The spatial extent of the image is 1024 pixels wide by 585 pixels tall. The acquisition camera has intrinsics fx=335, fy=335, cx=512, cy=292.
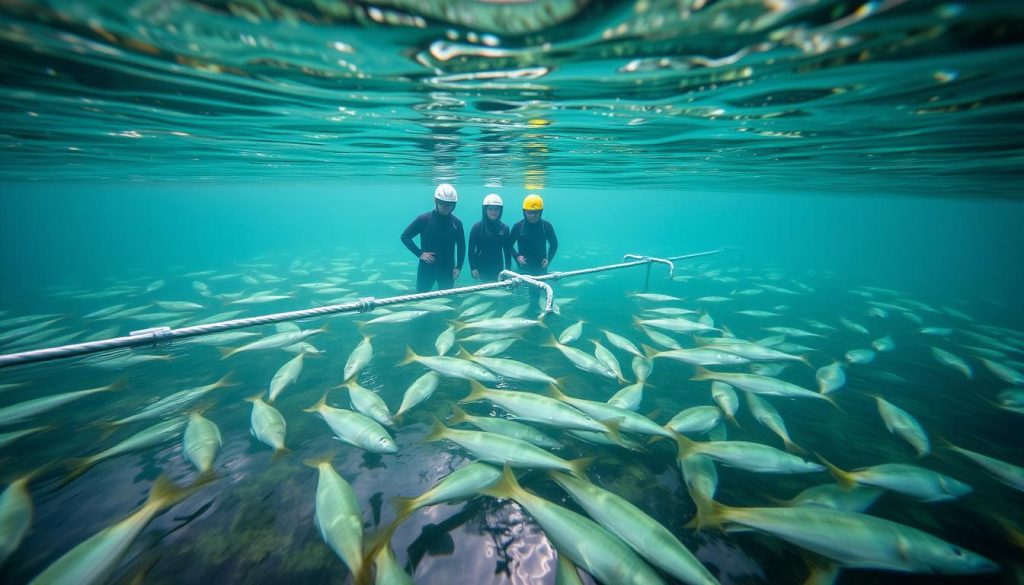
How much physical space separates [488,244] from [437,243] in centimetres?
124

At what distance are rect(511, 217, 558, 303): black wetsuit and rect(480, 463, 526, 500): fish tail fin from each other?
19.1 feet

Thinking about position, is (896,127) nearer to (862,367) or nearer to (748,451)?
(862,367)

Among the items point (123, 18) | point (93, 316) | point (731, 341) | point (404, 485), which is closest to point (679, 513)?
point (404, 485)

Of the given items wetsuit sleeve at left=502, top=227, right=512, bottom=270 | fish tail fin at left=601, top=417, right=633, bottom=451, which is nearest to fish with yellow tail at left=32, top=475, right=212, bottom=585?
fish tail fin at left=601, top=417, right=633, bottom=451

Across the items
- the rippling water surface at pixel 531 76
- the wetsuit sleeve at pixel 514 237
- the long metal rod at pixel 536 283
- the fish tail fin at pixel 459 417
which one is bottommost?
the fish tail fin at pixel 459 417

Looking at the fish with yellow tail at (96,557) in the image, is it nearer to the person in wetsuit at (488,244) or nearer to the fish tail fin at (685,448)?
the fish tail fin at (685,448)

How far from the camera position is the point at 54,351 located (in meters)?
2.16

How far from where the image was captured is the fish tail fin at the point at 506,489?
314 centimetres

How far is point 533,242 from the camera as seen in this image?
8633 millimetres

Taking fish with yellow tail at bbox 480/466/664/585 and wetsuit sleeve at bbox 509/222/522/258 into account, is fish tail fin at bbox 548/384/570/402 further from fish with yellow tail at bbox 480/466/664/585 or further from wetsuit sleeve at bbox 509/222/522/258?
wetsuit sleeve at bbox 509/222/522/258

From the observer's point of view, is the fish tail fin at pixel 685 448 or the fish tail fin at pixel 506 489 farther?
the fish tail fin at pixel 685 448

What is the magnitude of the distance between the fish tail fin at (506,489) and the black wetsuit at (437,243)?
5623 millimetres

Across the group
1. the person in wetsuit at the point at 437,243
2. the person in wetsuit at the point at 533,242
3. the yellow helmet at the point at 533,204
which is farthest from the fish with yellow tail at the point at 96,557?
the yellow helmet at the point at 533,204

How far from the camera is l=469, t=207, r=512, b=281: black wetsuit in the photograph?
8.20 m
